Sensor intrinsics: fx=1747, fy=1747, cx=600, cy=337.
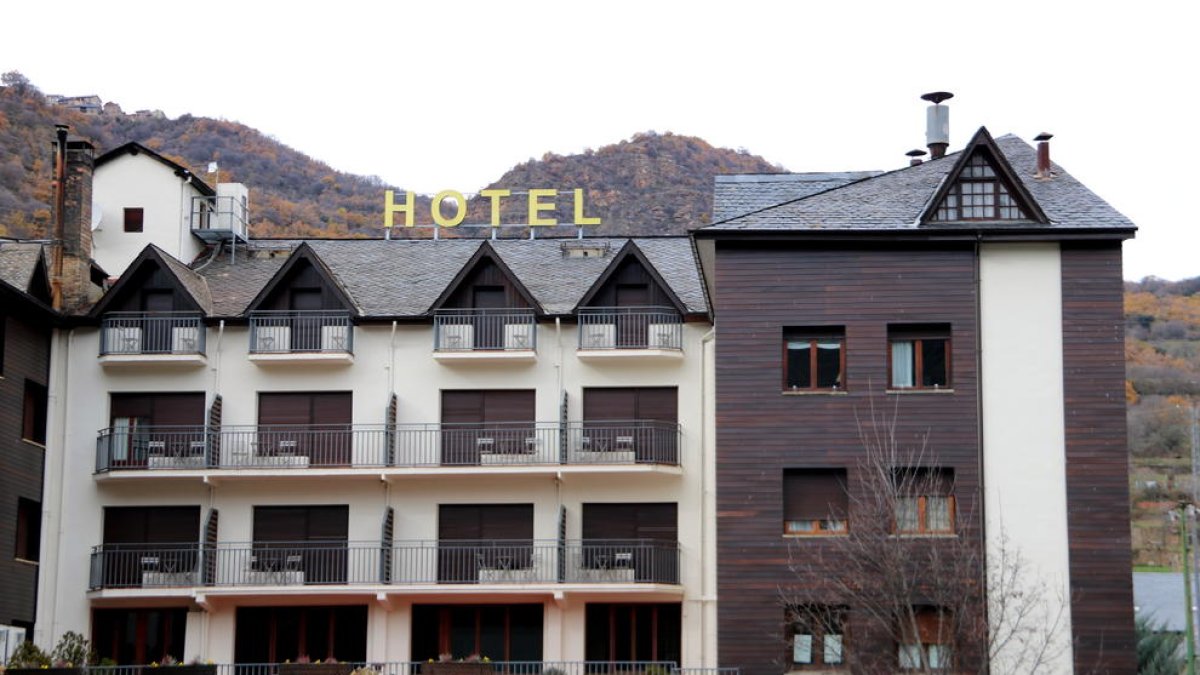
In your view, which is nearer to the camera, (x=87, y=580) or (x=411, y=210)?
(x=87, y=580)

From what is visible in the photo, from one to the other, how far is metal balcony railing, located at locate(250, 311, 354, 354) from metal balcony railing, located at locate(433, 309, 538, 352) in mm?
2503

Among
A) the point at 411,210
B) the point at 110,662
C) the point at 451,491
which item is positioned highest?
the point at 411,210

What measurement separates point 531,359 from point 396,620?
7601mm

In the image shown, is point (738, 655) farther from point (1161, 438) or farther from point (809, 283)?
point (1161, 438)

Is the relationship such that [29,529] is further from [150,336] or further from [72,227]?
[72,227]

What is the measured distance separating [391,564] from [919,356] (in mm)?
14442

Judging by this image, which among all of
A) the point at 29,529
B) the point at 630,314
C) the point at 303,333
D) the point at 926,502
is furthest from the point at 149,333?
the point at 926,502

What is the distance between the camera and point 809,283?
43.2m

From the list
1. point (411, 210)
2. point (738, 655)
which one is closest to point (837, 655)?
point (738, 655)

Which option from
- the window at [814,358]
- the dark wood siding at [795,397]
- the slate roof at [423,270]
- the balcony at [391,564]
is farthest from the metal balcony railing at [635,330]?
the balcony at [391,564]

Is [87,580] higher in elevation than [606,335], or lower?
lower

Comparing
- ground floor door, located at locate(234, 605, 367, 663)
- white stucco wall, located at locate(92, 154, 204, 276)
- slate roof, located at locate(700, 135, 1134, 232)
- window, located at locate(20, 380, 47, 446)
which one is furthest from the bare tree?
white stucco wall, located at locate(92, 154, 204, 276)

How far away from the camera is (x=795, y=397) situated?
4275 centimetres

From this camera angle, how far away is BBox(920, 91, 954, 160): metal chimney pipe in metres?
49.9
